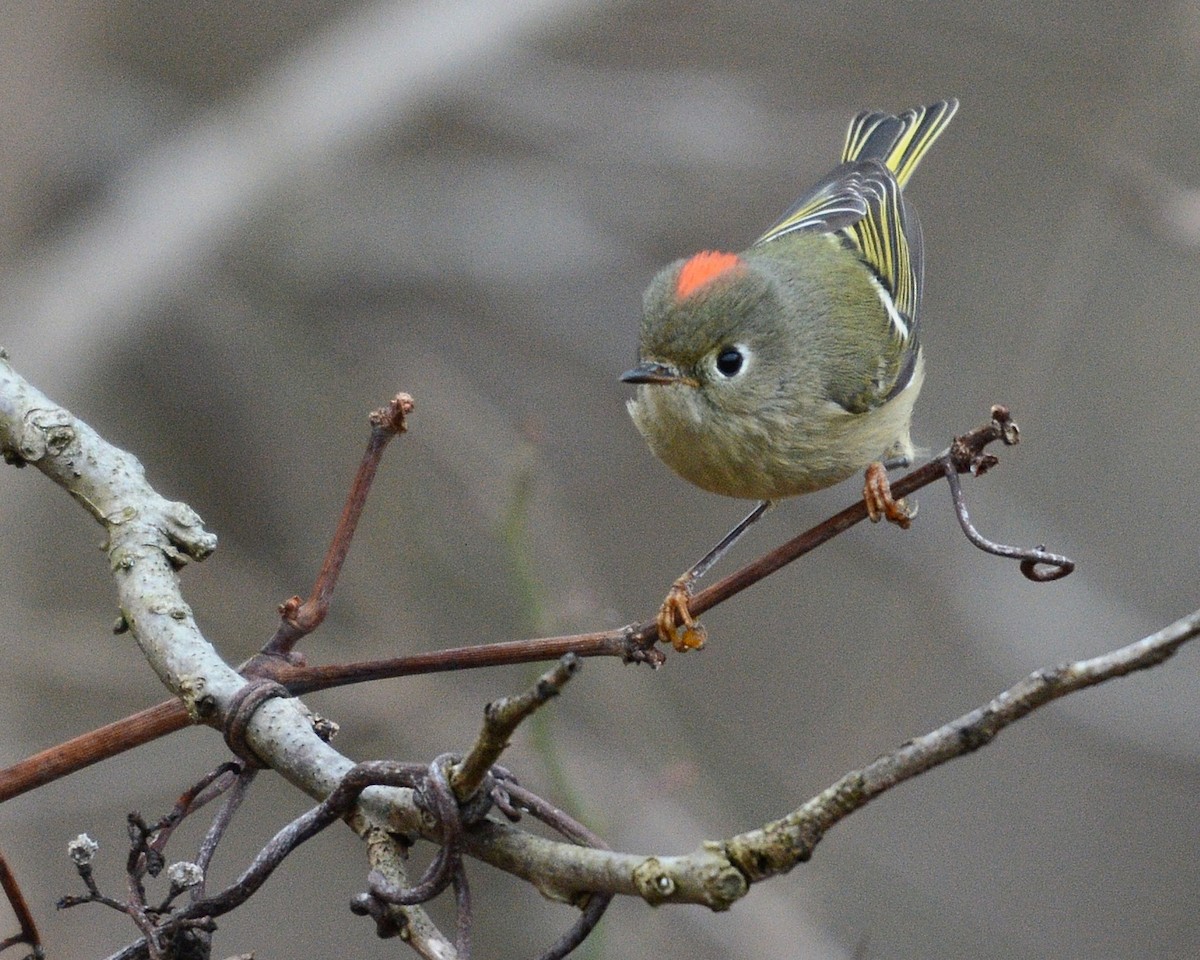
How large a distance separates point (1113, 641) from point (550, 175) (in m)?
3.12

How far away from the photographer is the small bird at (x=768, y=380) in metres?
2.37

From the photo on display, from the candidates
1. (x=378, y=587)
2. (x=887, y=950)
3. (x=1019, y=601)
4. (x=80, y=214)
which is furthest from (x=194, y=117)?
(x=887, y=950)

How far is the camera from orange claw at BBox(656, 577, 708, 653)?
1.90m

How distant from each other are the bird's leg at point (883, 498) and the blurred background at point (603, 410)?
1.80 metres

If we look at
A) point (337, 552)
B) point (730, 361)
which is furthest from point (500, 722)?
point (730, 361)

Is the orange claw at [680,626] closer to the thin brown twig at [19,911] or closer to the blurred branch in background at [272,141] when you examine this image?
the thin brown twig at [19,911]

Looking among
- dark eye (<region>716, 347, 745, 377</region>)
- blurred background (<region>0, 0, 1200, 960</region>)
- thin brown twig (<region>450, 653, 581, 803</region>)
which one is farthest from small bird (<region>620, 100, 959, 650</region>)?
blurred background (<region>0, 0, 1200, 960</region>)

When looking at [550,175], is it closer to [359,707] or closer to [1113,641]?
[359,707]

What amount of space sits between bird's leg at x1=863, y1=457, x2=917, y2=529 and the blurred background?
1796 mm

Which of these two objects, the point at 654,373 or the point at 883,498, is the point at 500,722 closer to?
the point at 883,498

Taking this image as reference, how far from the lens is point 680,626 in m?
2.04

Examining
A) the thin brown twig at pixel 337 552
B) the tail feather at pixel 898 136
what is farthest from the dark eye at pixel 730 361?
the tail feather at pixel 898 136

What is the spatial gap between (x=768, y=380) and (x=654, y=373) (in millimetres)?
249

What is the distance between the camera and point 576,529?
5293mm
